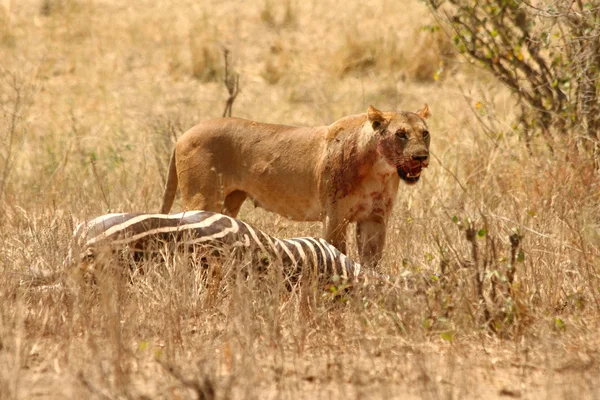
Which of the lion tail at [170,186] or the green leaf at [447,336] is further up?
the lion tail at [170,186]

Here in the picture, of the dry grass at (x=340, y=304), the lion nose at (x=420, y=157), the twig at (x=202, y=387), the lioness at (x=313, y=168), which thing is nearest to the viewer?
the twig at (x=202, y=387)

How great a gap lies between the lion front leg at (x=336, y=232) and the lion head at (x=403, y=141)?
52 cm

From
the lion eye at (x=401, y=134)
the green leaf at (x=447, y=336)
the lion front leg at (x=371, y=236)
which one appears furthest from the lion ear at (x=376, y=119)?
the green leaf at (x=447, y=336)

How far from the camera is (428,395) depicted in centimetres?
415

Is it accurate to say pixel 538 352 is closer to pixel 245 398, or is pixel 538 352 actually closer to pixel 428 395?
pixel 428 395

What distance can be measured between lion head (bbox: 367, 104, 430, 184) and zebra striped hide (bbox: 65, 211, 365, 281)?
0.76 m

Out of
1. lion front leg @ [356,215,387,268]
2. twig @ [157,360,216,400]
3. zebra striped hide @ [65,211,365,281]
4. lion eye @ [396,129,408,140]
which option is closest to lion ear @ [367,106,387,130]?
lion eye @ [396,129,408,140]

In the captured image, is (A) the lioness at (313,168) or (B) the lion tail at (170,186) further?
(B) the lion tail at (170,186)

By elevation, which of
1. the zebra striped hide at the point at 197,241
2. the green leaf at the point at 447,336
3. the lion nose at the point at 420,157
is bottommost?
the green leaf at the point at 447,336

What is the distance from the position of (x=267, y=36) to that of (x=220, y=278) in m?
10.1

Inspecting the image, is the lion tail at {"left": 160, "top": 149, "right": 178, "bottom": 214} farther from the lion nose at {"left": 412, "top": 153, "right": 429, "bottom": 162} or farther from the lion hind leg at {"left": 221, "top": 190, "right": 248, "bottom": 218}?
the lion nose at {"left": 412, "top": 153, "right": 429, "bottom": 162}

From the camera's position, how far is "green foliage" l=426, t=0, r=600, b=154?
7.55m

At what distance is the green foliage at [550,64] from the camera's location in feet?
24.8

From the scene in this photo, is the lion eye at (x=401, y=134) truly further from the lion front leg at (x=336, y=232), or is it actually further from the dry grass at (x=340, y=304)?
the lion front leg at (x=336, y=232)
